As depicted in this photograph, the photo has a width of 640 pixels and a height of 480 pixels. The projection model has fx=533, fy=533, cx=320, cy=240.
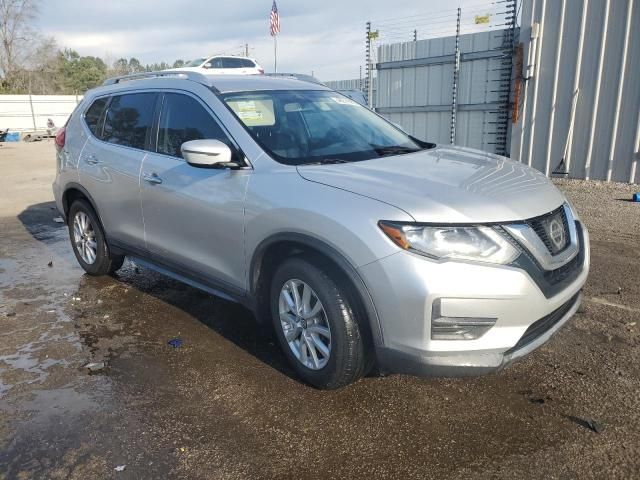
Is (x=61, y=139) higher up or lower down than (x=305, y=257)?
higher up

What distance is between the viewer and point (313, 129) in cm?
385

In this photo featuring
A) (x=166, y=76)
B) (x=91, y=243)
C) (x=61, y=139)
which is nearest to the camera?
(x=166, y=76)

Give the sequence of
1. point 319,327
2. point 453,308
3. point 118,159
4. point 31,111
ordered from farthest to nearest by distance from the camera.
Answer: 1. point 31,111
2. point 118,159
3. point 319,327
4. point 453,308

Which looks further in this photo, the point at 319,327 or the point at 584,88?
the point at 584,88

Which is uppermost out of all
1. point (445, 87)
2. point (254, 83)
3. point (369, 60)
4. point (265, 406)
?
point (369, 60)

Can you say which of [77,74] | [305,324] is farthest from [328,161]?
[77,74]

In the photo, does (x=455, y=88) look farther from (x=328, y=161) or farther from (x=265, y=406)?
(x=265, y=406)

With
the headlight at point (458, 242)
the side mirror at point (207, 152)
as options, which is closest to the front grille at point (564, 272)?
the headlight at point (458, 242)

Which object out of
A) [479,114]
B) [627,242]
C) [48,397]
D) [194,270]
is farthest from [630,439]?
[479,114]

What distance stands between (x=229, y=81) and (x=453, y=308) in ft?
8.29

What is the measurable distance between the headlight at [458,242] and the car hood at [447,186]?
5 cm

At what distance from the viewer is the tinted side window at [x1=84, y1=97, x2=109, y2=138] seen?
16.7ft

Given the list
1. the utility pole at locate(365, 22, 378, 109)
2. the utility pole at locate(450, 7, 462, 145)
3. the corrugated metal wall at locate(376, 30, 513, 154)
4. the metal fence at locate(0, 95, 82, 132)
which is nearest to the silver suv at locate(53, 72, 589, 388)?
the corrugated metal wall at locate(376, 30, 513, 154)

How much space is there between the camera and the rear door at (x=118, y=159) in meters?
4.42
